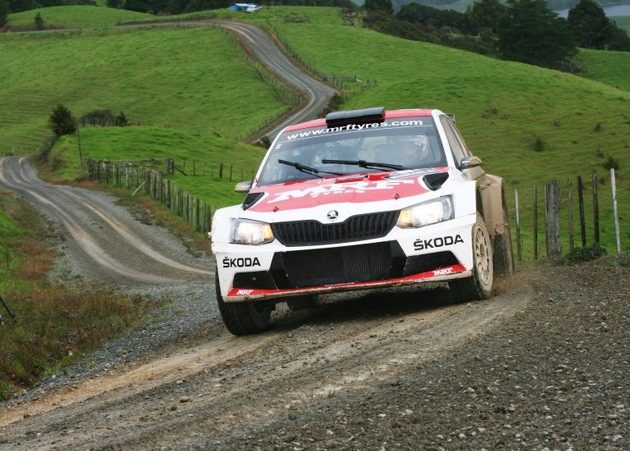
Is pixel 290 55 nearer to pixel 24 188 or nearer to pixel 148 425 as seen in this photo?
pixel 24 188

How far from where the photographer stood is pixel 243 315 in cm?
1095

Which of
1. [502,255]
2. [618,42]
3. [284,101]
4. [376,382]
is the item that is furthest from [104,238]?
[618,42]

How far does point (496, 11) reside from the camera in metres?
169

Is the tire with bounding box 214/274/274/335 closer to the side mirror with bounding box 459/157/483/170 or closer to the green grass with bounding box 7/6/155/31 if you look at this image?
the side mirror with bounding box 459/157/483/170

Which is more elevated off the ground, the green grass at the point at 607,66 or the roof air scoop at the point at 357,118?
the roof air scoop at the point at 357,118

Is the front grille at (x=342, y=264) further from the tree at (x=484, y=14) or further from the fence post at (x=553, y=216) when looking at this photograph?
the tree at (x=484, y=14)

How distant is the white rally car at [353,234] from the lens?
10242 mm

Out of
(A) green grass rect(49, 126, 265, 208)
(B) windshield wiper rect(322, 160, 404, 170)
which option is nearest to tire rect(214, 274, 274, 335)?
(B) windshield wiper rect(322, 160, 404, 170)

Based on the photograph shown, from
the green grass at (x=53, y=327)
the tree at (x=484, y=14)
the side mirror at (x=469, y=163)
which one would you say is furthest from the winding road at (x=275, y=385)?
the tree at (x=484, y=14)

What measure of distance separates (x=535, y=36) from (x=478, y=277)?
130 meters

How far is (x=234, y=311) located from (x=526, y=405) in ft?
15.9

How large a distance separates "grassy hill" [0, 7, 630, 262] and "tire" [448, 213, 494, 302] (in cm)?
2433

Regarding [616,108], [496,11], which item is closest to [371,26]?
[496,11]

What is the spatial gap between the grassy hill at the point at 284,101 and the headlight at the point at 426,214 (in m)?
25.1
